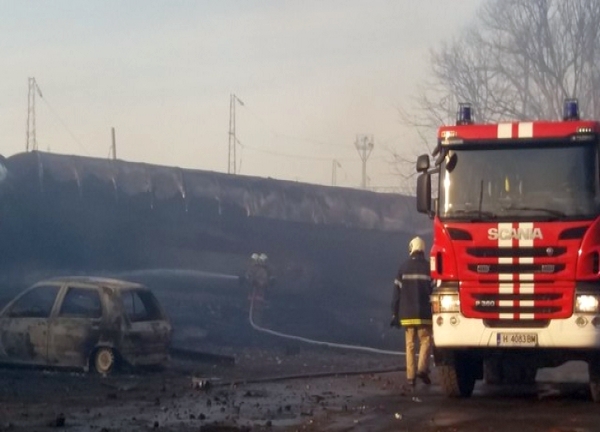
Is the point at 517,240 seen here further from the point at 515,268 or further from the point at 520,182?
the point at 520,182

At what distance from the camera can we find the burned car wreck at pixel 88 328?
16.8m

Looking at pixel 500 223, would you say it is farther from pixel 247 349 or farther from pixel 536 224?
pixel 247 349

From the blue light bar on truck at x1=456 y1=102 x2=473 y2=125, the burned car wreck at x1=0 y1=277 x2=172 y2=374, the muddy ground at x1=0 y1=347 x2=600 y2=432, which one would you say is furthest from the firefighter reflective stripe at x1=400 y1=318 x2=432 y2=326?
the burned car wreck at x1=0 y1=277 x2=172 y2=374

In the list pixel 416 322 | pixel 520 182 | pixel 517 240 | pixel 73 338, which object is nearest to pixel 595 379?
pixel 517 240

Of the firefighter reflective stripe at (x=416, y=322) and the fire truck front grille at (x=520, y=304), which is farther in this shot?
the firefighter reflective stripe at (x=416, y=322)

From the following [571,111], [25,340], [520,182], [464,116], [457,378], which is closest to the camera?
[520,182]

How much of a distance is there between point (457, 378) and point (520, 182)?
8.63 feet

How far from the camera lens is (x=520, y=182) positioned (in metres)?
13.4

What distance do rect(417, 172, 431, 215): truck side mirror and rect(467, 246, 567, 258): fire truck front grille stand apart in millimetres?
828

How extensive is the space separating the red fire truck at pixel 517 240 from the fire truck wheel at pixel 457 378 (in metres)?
0.26

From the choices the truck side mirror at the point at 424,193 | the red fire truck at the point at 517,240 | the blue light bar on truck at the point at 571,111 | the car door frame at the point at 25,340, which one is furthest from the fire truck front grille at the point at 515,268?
the car door frame at the point at 25,340

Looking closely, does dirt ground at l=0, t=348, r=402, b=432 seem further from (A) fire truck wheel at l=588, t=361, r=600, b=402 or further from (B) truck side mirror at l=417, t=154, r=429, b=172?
(B) truck side mirror at l=417, t=154, r=429, b=172

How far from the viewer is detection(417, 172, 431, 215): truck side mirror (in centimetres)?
1376

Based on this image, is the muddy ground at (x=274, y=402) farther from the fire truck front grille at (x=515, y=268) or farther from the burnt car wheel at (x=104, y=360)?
the fire truck front grille at (x=515, y=268)
